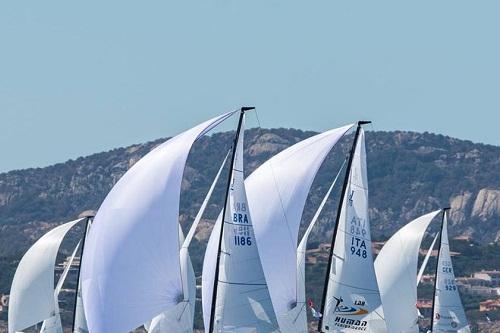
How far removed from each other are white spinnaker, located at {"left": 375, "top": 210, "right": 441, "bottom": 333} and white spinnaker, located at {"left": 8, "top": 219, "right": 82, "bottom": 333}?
930cm

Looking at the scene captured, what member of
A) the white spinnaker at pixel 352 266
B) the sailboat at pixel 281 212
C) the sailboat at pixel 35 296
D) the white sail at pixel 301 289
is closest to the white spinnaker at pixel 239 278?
the sailboat at pixel 281 212

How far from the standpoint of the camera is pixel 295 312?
41.7 meters

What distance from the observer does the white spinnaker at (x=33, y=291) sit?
52.6m

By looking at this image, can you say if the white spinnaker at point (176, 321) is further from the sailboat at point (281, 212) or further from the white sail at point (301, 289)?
the sailboat at point (281, 212)

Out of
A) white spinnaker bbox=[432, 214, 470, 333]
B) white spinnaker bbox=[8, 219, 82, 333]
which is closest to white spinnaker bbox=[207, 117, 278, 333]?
white spinnaker bbox=[8, 219, 82, 333]

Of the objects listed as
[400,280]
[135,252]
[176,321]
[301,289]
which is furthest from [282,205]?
[400,280]

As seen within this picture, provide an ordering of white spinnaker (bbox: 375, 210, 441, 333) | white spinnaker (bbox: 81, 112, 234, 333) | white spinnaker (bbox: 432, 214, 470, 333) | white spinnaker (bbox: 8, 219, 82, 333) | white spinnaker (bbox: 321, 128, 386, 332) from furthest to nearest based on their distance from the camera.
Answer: white spinnaker (bbox: 432, 214, 470, 333) < white spinnaker (bbox: 375, 210, 441, 333) < white spinnaker (bbox: 8, 219, 82, 333) < white spinnaker (bbox: 321, 128, 386, 332) < white spinnaker (bbox: 81, 112, 234, 333)

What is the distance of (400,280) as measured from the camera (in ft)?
176

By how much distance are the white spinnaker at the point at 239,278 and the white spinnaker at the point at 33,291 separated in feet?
51.6

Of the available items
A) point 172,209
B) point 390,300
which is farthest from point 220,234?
point 390,300

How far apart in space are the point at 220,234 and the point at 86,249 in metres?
3.56

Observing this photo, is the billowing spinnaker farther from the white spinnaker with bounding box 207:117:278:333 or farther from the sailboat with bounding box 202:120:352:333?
the white spinnaker with bounding box 207:117:278:333

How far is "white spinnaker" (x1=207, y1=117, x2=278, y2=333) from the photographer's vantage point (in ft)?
123

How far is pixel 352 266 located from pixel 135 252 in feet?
21.8
